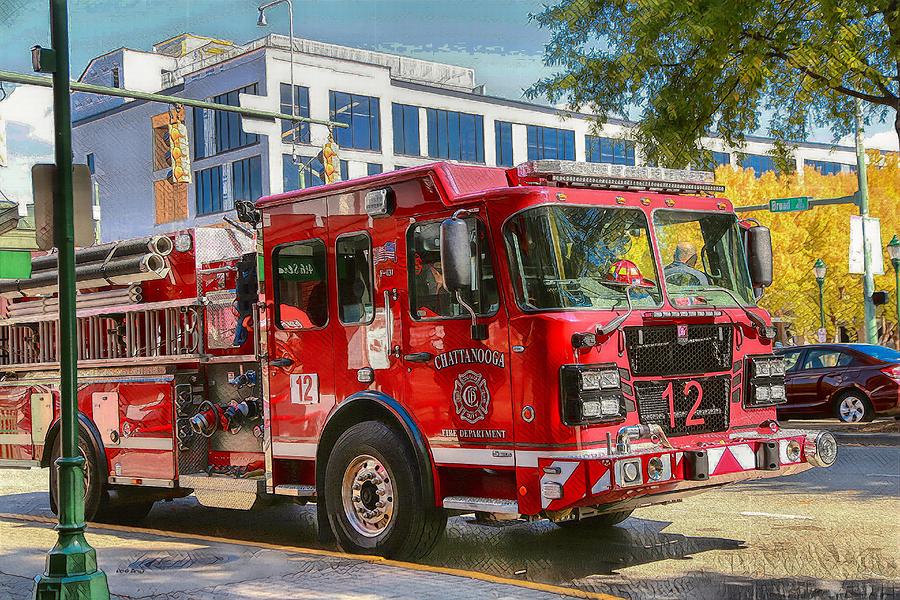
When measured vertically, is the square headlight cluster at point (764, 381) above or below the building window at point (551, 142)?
below

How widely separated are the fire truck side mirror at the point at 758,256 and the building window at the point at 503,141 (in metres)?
55.0

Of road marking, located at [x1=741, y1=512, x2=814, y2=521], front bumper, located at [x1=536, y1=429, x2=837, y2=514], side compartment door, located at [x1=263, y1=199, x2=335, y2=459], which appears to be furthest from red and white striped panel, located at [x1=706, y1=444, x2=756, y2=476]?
side compartment door, located at [x1=263, y1=199, x2=335, y2=459]

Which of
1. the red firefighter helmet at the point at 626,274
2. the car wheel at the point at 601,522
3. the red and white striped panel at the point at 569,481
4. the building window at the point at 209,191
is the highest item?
the building window at the point at 209,191

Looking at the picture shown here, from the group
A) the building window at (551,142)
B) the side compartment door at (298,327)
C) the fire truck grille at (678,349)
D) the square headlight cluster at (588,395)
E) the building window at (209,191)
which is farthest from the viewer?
the building window at (551,142)

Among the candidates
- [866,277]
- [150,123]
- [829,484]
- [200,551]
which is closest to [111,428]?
[200,551]

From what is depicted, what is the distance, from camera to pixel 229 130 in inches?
2291

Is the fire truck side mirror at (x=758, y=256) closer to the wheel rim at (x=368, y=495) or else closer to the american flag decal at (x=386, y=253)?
the american flag decal at (x=386, y=253)

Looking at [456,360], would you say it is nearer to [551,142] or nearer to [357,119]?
[357,119]

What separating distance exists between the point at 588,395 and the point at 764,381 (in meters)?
1.91

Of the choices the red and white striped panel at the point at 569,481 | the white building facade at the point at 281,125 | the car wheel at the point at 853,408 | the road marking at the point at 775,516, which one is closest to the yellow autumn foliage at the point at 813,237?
the white building facade at the point at 281,125

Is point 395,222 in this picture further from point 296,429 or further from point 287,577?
point 287,577

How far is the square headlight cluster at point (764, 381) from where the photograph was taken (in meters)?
8.97

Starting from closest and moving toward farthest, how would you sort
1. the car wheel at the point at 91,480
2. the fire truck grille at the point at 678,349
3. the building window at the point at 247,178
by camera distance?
the fire truck grille at the point at 678,349
the car wheel at the point at 91,480
the building window at the point at 247,178

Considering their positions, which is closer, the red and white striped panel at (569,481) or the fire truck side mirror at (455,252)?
the red and white striped panel at (569,481)
